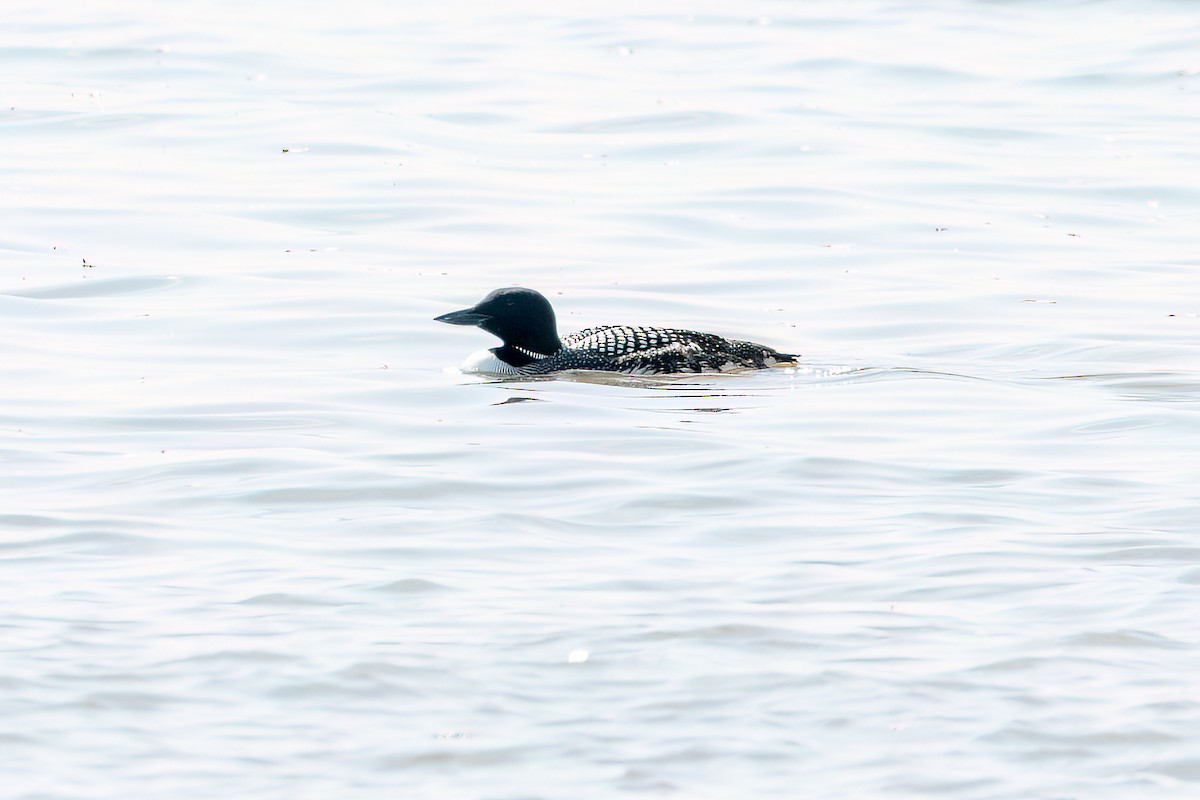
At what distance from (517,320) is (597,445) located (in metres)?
2.07

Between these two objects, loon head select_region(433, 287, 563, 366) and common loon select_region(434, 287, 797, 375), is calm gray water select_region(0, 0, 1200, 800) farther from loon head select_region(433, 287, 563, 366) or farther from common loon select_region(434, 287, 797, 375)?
loon head select_region(433, 287, 563, 366)

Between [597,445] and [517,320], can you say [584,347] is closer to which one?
[517,320]

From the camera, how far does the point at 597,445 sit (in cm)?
880

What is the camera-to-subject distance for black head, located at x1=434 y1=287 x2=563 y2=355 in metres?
Answer: 10.7

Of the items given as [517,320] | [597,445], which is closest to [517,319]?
[517,320]

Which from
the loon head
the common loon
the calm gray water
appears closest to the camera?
the calm gray water

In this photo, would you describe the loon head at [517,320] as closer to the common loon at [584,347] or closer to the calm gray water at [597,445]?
the common loon at [584,347]

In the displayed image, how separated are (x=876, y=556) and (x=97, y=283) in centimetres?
721

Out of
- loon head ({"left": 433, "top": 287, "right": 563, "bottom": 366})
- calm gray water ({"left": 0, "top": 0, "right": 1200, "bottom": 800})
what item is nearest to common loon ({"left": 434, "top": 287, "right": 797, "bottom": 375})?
loon head ({"left": 433, "top": 287, "right": 563, "bottom": 366})

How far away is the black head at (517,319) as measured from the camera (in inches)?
422

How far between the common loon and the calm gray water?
0.15 m

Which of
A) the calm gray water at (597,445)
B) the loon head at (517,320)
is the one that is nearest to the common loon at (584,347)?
the loon head at (517,320)

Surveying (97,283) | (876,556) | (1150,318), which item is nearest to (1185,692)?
(876,556)

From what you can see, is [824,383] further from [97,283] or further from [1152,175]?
[1152,175]
